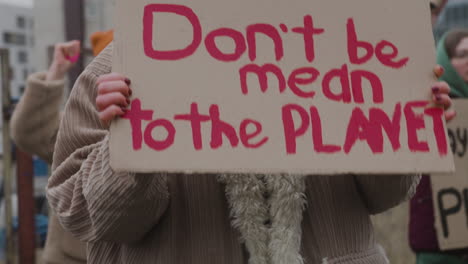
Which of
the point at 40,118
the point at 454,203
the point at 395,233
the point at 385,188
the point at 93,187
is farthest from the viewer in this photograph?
the point at 395,233

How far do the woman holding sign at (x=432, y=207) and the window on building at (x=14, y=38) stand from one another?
17.3 ft

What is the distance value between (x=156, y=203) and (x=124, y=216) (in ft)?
0.23

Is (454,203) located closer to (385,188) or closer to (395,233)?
(385,188)

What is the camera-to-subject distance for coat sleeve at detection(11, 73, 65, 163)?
271 centimetres

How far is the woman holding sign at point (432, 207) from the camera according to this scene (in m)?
2.53

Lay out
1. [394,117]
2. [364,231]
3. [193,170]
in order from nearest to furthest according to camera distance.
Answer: [193,170] < [394,117] < [364,231]

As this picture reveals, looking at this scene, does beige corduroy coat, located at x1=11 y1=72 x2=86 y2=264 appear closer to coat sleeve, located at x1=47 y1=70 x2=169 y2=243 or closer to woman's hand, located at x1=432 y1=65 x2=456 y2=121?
coat sleeve, located at x1=47 y1=70 x2=169 y2=243

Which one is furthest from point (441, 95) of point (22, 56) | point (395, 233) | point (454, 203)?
point (22, 56)

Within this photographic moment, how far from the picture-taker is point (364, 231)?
1.46 metres

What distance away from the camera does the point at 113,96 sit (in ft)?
3.86

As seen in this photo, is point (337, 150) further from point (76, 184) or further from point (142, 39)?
point (76, 184)

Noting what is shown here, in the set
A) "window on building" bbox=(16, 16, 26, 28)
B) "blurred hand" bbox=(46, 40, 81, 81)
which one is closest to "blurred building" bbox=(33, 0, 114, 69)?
"window on building" bbox=(16, 16, 26, 28)

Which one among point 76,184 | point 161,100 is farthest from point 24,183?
point 161,100

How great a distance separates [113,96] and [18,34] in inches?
248
